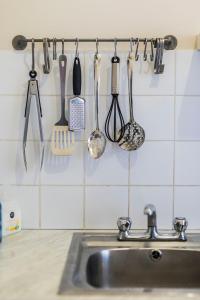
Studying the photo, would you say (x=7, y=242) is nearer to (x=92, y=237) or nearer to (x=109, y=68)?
(x=92, y=237)

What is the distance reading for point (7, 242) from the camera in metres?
1.22

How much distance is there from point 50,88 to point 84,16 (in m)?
0.27

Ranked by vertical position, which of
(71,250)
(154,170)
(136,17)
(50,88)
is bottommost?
(71,250)

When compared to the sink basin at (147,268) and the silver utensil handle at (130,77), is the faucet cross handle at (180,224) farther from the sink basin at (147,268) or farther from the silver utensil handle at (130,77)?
the silver utensil handle at (130,77)

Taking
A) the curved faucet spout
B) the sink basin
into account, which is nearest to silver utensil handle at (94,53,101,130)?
the curved faucet spout

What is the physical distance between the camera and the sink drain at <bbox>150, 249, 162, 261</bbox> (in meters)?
1.21

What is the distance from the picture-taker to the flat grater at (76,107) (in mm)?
1282

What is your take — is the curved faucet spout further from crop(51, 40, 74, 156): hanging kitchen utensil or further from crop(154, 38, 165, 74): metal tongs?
crop(154, 38, 165, 74): metal tongs

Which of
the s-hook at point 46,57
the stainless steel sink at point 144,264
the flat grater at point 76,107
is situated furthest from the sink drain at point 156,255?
the s-hook at point 46,57

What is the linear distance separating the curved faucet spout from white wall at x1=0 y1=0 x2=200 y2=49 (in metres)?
0.57

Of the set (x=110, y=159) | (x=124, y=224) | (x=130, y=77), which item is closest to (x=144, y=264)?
(x=124, y=224)

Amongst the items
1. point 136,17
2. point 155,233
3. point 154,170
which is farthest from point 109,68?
point 155,233

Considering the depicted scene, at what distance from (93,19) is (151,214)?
2.26 feet

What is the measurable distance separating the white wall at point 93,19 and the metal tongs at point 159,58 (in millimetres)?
67
